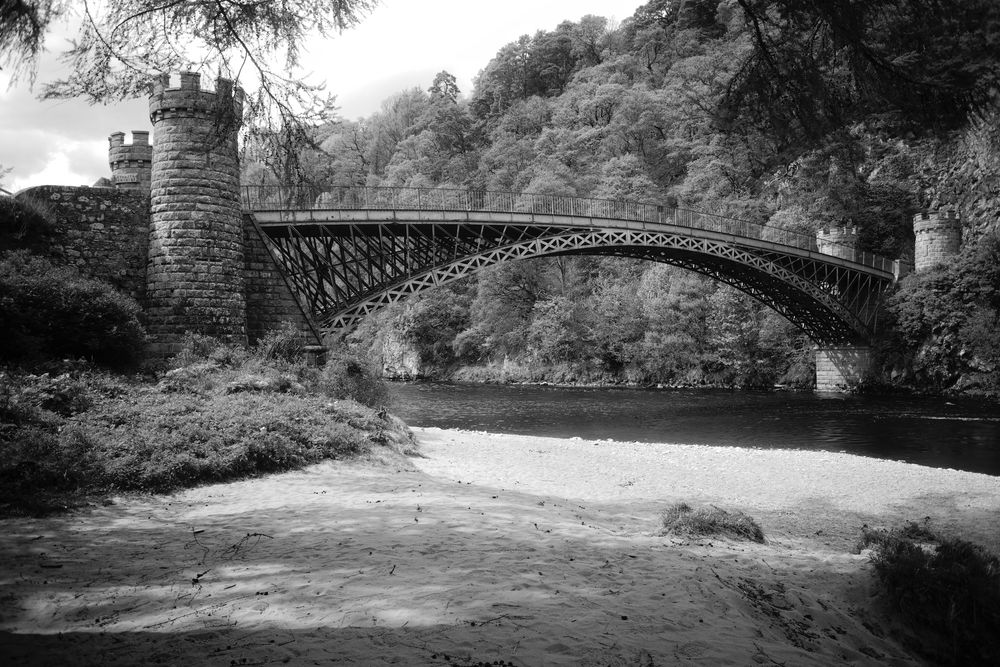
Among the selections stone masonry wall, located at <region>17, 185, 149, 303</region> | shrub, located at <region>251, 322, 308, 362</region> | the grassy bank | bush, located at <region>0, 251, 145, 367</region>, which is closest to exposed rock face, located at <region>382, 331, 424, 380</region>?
shrub, located at <region>251, 322, 308, 362</region>

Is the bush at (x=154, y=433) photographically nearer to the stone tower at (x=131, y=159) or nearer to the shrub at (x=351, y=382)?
the shrub at (x=351, y=382)

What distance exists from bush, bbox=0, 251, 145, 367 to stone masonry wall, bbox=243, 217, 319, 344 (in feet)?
14.5

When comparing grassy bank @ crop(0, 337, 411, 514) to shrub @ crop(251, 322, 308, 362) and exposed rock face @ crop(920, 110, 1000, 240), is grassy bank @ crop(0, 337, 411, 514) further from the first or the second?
exposed rock face @ crop(920, 110, 1000, 240)

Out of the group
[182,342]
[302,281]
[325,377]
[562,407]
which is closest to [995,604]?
[325,377]

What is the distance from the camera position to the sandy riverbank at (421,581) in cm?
330

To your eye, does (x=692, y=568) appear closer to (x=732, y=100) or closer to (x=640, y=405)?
(x=732, y=100)

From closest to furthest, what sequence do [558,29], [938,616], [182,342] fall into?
[938,616], [182,342], [558,29]

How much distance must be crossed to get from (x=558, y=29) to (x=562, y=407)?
73.1 m

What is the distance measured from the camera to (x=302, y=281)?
21.0 meters

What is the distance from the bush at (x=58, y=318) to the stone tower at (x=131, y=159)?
27.6 ft

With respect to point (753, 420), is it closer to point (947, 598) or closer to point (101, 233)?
point (947, 598)

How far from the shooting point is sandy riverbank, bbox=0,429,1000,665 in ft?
10.8

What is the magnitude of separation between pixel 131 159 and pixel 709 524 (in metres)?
20.4

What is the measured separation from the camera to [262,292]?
54.4ft
